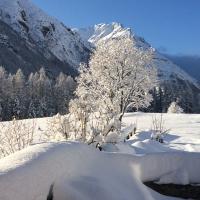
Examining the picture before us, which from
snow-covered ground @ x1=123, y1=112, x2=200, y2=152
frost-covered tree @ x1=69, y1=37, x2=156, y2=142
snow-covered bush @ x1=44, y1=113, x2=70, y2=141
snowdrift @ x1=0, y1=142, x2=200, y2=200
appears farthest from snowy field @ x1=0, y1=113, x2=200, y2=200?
frost-covered tree @ x1=69, y1=37, x2=156, y2=142

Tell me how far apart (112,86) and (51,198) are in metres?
33.9

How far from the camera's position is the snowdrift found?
5.34 meters

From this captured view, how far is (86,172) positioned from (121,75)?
110ft

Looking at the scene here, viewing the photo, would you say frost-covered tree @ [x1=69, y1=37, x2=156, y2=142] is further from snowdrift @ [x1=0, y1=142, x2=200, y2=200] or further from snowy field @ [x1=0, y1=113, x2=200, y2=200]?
snowdrift @ [x1=0, y1=142, x2=200, y2=200]

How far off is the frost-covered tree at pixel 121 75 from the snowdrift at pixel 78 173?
98.1ft

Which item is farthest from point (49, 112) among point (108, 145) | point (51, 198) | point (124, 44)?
point (51, 198)

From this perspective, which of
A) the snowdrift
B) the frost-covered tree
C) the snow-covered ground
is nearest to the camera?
the snowdrift

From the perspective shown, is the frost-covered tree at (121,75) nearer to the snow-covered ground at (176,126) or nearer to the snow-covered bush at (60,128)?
the snow-covered ground at (176,126)

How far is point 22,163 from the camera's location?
5590 mm

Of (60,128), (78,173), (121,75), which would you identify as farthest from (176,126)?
(78,173)

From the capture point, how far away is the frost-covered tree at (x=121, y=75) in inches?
1570

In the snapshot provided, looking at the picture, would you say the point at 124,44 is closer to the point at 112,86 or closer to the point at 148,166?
the point at 112,86

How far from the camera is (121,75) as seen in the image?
40.3 metres

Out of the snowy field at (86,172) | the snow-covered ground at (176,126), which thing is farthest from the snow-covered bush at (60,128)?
the snow-covered ground at (176,126)
